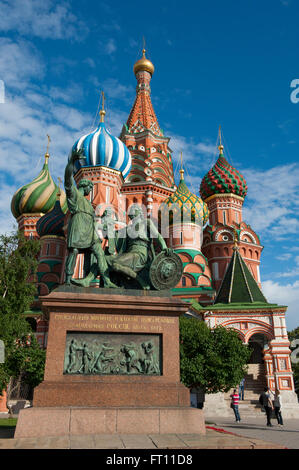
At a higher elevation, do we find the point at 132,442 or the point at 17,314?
the point at 17,314

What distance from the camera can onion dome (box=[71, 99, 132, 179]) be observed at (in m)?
32.6

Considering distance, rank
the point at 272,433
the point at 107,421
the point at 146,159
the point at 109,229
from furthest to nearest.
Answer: the point at 146,159
the point at 272,433
the point at 109,229
the point at 107,421

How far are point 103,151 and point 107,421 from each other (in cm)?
2767

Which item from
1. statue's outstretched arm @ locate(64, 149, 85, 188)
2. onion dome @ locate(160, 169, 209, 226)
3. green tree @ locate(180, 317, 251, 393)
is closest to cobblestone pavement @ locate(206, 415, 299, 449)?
green tree @ locate(180, 317, 251, 393)

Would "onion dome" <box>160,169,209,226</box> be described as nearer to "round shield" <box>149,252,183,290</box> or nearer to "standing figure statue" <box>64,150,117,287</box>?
"round shield" <box>149,252,183,290</box>

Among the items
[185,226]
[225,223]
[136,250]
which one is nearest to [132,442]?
[136,250]

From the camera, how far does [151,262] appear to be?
9422mm

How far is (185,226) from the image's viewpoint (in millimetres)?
32406

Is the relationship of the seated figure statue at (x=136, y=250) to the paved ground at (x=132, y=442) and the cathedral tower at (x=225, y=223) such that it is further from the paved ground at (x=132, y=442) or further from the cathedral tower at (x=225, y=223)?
the cathedral tower at (x=225, y=223)

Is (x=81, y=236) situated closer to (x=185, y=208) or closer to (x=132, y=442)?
(x=132, y=442)

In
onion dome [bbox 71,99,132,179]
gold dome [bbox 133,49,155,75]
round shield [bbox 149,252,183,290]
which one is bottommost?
round shield [bbox 149,252,183,290]

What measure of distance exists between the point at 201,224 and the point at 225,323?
1152 centimetres

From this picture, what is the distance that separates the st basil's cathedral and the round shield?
526 inches

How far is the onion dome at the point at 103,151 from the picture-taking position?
32625 mm
